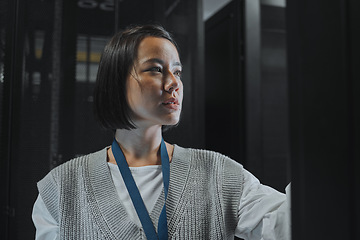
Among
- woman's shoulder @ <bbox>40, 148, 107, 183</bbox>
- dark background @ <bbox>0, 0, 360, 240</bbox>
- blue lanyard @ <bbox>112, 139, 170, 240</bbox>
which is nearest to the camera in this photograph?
dark background @ <bbox>0, 0, 360, 240</bbox>

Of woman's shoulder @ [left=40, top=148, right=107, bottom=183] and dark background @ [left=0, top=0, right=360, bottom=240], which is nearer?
dark background @ [left=0, top=0, right=360, bottom=240]

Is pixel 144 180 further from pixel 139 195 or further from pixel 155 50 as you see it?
pixel 155 50

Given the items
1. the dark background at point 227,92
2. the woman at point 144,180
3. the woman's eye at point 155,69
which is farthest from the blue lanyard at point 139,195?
the dark background at point 227,92

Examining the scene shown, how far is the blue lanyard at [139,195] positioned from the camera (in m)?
0.83

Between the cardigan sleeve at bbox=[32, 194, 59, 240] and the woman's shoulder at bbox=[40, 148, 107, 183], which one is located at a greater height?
the woman's shoulder at bbox=[40, 148, 107, 183]

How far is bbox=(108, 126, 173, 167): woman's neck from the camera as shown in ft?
3.12

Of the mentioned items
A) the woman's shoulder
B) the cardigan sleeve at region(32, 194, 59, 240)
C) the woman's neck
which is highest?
the woman's neck

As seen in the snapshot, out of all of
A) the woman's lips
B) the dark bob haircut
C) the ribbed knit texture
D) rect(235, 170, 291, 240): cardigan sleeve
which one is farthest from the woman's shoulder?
rect(235, 170, 291, 240): cardigan sleeve

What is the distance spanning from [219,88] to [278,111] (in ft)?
1.37

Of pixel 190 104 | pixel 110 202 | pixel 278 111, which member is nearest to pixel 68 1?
pixel 190 104

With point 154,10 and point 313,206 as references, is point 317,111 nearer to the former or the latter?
point 313,206

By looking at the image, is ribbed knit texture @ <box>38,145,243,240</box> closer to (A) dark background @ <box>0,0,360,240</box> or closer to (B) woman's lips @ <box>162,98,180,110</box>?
(B) woman's lips @ <box>162,98,180,110</box>

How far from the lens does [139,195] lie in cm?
87

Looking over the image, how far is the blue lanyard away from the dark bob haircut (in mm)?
97
